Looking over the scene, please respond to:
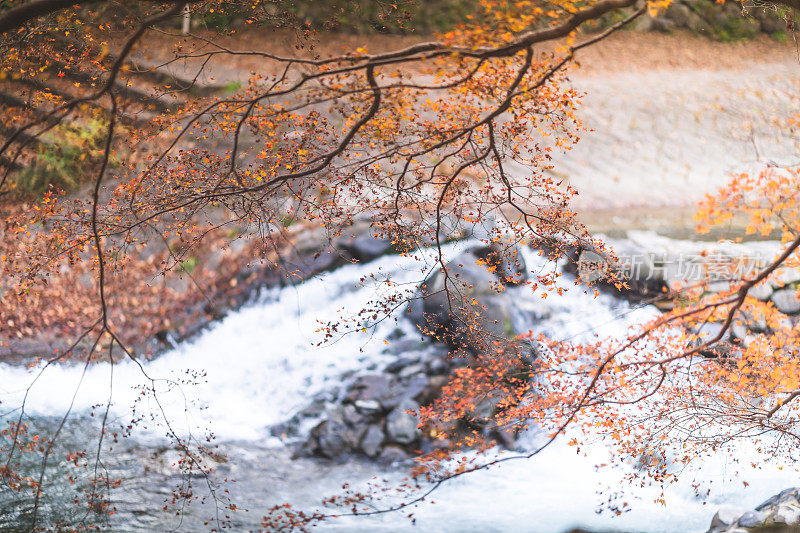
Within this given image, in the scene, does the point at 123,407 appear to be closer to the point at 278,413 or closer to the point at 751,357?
the point at 278,413

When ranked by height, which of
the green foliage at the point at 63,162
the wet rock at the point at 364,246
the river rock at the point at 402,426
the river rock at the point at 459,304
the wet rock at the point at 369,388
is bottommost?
the river rock at the point at 402,426

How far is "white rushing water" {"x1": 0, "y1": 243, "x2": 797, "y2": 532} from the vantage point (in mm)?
5273

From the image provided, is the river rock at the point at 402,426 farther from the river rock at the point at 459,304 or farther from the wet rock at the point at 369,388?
the river rock at the point at 459,304

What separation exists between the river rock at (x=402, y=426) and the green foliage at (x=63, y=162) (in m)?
5.73

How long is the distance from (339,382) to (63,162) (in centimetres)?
539

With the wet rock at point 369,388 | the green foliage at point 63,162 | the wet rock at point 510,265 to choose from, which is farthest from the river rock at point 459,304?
the green foliage at point 63,162

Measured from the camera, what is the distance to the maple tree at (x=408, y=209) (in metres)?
3.34

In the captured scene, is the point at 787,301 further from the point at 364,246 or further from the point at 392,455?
the point at 364,246

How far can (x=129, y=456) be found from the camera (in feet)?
19.0

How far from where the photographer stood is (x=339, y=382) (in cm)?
662

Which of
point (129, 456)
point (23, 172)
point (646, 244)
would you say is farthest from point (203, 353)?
point (646, 244)

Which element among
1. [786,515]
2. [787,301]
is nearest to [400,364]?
[786,515]

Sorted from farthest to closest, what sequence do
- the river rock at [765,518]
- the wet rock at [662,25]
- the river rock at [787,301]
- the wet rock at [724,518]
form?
1. the wet rock at [662,25]
2. the river rock at [787,301]
3. the wet rock at [724,518]
4. the river rock at [765,518]

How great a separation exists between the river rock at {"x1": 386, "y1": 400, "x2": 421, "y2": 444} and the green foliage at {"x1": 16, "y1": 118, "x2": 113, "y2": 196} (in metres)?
5.73
